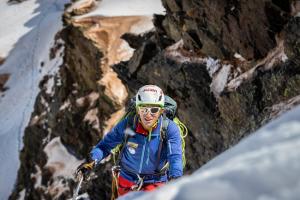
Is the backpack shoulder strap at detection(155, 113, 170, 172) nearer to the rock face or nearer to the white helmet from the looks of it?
the white helmet

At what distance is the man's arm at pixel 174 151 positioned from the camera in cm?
649

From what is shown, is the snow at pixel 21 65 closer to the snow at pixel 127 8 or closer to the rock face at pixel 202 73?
the snow at pixel 127 8

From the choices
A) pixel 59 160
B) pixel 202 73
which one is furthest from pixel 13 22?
pixel 202 73

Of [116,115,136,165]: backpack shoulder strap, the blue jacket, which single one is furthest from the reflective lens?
[116,115,136,165]: backpack shoulder strap

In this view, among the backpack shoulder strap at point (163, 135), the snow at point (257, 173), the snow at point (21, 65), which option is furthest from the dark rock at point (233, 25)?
the snow at point (21, 65)

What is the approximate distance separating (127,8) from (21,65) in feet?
54.7

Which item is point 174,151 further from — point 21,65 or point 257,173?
point 21,65

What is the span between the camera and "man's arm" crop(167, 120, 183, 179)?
649cm

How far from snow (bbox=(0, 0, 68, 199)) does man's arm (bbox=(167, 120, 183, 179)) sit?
25.2m

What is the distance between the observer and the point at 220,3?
43.5 ft

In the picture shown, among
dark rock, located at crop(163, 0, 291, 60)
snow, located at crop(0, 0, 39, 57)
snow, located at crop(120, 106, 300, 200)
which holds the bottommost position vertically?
snow, located at crop(0, 0, 39, 57)

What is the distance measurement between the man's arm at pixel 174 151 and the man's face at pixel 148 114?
27 centimetres

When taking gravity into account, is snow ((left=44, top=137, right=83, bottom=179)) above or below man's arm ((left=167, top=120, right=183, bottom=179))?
below

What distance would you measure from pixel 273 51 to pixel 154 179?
5.58 meters
